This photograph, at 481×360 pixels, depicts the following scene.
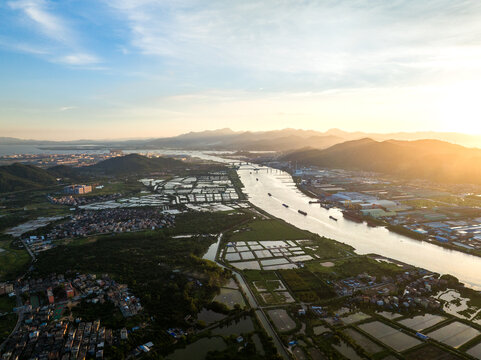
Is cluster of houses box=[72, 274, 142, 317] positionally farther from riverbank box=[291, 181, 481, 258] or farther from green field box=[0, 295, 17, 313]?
riverbank box=[291, 181, 481, 258]

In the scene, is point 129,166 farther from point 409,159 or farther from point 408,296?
point 408,296

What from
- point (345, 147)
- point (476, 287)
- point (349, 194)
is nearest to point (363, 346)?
point (476, 287)

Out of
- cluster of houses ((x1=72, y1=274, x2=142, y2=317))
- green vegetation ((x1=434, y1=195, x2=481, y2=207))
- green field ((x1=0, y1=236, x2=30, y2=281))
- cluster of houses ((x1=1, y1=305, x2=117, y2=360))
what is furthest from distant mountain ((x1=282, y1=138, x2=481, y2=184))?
green field ((x1=0, y1=236, x2=30, y2=281))

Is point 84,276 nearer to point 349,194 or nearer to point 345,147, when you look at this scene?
point 349,194

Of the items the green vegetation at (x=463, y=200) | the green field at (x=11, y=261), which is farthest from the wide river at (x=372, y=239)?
the green field at (x=11, y=261)

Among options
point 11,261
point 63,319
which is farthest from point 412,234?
point 11,261

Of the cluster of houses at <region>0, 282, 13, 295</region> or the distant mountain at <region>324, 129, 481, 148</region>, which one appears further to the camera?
the distant mountain at <region>324, 129, 481, 148</region>

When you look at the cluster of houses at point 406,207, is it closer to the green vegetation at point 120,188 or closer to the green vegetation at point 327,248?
the green vegetation at point 327,248

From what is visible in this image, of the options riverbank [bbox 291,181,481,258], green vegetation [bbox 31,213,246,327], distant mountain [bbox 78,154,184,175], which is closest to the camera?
green vegetation [bbox 31,213,246,327]
